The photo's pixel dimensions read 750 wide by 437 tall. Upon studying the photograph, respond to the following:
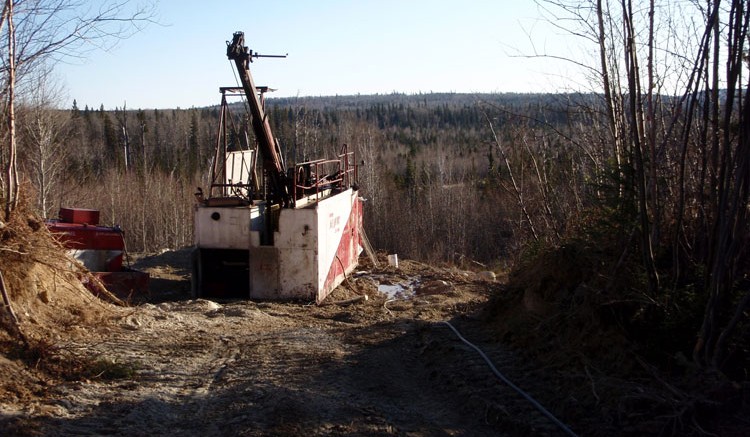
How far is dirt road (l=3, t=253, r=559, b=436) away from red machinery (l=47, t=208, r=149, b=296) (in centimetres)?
270

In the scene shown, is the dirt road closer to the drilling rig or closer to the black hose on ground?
the black hose on ground

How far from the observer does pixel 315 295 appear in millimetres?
13180

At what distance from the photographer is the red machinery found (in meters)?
13.8

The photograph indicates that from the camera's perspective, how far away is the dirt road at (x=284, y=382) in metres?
5.62

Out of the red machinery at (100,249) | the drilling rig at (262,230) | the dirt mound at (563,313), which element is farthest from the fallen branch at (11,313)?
the red machinery at (100,249)

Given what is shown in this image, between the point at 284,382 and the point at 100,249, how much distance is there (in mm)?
8758

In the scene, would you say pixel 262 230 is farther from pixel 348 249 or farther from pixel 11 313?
pixel 11 313

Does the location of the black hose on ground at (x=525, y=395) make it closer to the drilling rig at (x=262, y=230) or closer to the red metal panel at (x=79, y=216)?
the drilling rig at (x=262, y=230)

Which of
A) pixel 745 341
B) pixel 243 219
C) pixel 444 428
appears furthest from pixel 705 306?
pixel 243 219

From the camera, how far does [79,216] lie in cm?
1465

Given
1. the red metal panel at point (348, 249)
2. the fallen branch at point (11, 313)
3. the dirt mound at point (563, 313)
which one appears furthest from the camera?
the red metal panel at point (348, 249)

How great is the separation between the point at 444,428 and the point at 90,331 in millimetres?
4616

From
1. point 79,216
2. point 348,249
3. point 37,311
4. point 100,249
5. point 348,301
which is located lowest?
point 348,301

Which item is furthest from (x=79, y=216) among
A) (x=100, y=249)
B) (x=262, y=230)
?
(x=262, y=230)
